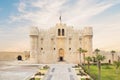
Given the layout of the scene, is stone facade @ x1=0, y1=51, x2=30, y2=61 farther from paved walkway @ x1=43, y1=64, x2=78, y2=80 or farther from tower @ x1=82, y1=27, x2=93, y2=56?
paved walkway @ x1=43, y1=64, x2=78, y2=80

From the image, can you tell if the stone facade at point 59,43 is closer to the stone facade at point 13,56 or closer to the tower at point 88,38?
the tower at point 88,38

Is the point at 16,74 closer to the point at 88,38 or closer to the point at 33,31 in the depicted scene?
the point at 33,31

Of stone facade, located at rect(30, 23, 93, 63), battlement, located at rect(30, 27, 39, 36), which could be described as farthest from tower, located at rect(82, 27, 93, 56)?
battlement, located at rect(30, 27, 39, 36)

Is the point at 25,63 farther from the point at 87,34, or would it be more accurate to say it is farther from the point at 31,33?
the point at 87,34

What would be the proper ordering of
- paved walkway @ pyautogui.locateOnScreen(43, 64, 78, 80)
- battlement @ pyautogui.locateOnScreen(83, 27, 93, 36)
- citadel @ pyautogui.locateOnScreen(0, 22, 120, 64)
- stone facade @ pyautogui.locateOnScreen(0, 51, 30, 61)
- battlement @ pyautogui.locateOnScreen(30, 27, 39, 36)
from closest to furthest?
paved walkway @ pyautogui.locateOnScreen(43, 64, 78, 80) < battlement @ pyautogui.locateOnScreen(83, 27, 93, 36) < battlement @ pyautogui.locateOnScreen(30, 27, 39, 36) < citadel @ pyautogui.locateOnScreen(0, 22, 120, 64) < stone facade @ pyautogui.locateOnScreen(0, 51, 30, 61)

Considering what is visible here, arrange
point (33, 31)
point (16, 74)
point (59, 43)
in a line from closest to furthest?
1. point (16, 74)
2. point (33, 31)
3. point (59, 43)

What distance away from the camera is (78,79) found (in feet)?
134

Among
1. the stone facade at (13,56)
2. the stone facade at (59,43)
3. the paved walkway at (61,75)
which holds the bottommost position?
the paved walkway at (61,75)

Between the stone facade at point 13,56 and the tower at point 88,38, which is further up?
the tower at point 88,38

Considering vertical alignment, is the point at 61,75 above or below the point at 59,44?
below

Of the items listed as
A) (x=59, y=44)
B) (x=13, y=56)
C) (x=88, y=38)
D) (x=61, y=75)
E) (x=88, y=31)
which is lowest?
(x=61, y=75)

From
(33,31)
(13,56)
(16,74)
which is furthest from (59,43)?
(16,74)

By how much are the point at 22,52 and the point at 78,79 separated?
195 ft

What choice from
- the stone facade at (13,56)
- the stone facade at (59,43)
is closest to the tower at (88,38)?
the stone facade at (59,43)
